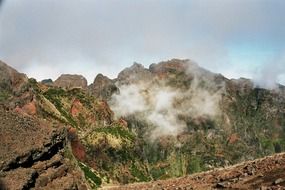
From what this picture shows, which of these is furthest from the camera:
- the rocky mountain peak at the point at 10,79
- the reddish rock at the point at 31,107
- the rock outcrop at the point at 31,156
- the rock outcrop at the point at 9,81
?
the rocky mountain peak at the point at 10,79

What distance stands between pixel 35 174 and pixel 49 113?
125 meters

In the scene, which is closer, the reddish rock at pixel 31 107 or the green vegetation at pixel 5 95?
the green vegetation at pixel 5 95

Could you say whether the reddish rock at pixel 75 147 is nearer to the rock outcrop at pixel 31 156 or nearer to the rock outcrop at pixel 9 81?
the rock outcrop at pixel 9 81

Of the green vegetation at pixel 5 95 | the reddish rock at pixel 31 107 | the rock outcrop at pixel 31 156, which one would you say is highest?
the green vegetation at pixel 5 95

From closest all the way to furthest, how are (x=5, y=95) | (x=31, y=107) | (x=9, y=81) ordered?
1. (x=5, y=95)
2. (x=9, y=81)
3. (x=31, y=107)

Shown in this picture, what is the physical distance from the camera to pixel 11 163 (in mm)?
31641

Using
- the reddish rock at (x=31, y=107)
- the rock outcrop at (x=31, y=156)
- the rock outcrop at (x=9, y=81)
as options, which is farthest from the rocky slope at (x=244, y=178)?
the reddish rock at (x=31, y=107)

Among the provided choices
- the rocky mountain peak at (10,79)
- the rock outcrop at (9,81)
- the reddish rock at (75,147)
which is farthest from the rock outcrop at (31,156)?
the reddish rock at (75,147)

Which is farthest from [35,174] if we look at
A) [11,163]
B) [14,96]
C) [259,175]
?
[14,96]

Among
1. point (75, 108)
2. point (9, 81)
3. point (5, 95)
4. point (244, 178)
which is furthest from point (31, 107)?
point (244, 178)

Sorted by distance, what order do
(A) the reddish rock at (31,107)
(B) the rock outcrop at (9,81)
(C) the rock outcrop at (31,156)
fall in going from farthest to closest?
Result: (B) the rock outcrop at (9,81), (A) the reddish rock at (31,107), (C) the rock outcrop at (31,156)

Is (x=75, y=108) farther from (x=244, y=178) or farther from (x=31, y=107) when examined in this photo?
(x=244, y=178)

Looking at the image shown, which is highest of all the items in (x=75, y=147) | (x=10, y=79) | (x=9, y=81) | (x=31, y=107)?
(x=10, y=79)

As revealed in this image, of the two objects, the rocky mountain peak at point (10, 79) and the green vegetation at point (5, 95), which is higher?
the rocky mountain peak at point (10, 79)
